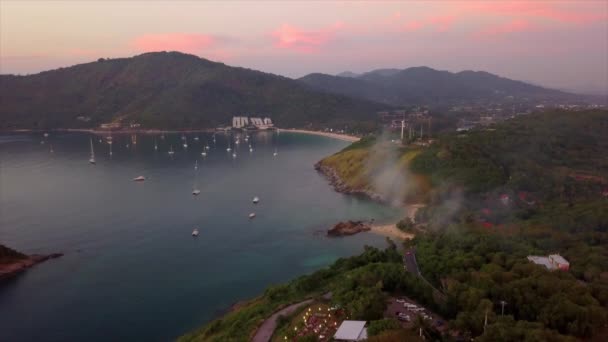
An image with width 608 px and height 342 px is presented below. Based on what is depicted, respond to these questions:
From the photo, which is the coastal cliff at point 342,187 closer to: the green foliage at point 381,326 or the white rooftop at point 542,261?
the white rooftop at point 542,261

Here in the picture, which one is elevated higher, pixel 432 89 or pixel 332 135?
pixel 432 89

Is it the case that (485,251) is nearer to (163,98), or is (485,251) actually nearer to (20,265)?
(20,265)

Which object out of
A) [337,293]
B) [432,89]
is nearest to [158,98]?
[337,293]

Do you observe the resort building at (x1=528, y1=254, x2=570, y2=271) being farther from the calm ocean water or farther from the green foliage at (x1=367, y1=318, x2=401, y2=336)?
the calm ocean water

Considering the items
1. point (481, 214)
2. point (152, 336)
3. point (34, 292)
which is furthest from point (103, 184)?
point (481, 214)

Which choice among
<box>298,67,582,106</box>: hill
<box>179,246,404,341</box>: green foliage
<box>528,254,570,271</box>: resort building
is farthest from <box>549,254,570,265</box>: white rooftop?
<box>298,67,582,106</box>: hill
